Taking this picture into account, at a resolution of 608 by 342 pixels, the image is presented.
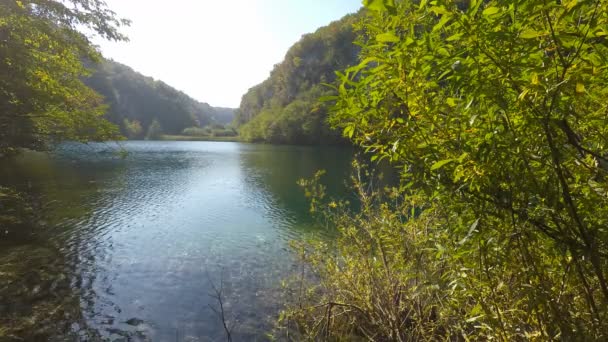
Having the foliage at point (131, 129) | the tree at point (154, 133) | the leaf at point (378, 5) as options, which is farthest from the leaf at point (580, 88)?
the tree at point (154, 133)

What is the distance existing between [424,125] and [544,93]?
0.64 meters

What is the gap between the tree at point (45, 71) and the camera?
870 centimetres

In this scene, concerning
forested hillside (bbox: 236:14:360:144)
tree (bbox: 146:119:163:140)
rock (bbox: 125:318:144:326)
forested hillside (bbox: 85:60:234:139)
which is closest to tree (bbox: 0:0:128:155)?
rock (bbox: 125:318:144:326)

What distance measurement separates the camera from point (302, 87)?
351 ft

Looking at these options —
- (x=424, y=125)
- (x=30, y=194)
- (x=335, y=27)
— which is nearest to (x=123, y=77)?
(x=335, y=27)

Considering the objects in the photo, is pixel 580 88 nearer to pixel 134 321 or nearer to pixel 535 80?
pixel 535 80

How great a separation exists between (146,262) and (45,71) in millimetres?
7466

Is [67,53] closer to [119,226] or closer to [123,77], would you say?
[119,226]

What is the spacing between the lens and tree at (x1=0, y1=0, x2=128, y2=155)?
28.5 ft

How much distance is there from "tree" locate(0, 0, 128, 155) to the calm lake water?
190 centimetres

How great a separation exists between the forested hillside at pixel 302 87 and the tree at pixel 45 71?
204 ft

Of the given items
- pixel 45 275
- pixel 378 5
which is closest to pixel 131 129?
pixel 45 275

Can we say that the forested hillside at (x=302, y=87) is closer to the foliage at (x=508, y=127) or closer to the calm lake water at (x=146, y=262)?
the calm lake water at (x=146, y=262)

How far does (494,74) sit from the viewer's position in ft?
5.41
